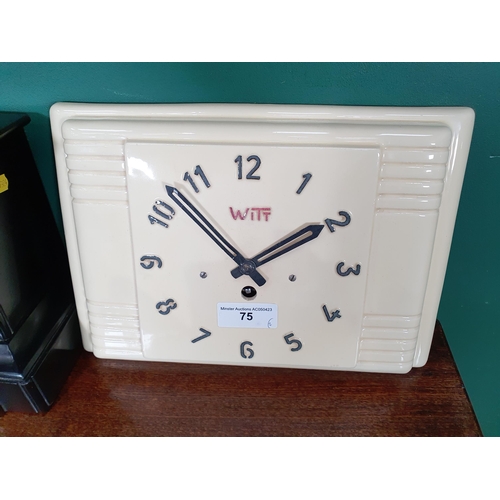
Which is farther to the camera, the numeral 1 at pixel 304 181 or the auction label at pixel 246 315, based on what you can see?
the auction label at pixel 246 315

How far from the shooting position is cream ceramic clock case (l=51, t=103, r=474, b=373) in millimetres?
875

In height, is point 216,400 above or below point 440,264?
below

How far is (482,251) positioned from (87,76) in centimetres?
88

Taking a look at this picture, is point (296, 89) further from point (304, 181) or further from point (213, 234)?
point (213, 234)

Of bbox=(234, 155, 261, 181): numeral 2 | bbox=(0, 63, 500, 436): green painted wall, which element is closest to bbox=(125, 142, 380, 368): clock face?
bbox=(234, 155, 261, 181): numeral 2

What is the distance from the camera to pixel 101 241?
980 mm

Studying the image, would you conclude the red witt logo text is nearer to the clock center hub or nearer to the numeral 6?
the clock center hub

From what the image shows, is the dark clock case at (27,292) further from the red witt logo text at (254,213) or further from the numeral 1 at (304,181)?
the numeral 1 at (304,181)

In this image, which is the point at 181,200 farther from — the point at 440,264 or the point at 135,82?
the point at 440,264

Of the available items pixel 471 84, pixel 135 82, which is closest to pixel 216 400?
pixel 135 82

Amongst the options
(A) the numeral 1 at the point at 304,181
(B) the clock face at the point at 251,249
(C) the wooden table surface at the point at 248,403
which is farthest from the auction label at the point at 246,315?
(A) the numeral 1 at the point at 304,181

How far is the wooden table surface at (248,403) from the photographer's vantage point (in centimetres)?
94

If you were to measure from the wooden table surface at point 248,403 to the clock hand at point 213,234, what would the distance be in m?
0.24

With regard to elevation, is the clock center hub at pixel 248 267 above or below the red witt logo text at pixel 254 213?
below
